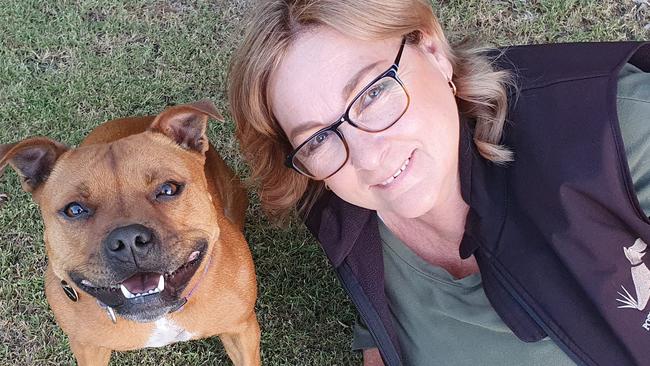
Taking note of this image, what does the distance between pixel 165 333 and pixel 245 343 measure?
0.53 metres

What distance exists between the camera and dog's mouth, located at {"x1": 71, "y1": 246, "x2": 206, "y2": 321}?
9.32 ft

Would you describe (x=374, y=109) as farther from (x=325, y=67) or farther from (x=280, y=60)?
(x=280, y=60)

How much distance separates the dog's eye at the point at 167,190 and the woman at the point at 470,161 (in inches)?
16.6

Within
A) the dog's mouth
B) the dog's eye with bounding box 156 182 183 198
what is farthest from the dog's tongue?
the dog's eye with bounding box 156 182 183 198

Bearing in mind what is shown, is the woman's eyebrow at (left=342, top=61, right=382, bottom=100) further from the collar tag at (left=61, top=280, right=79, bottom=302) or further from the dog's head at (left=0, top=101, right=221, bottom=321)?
the collar tag at (left=61, top=280, right=79, bottom=302)

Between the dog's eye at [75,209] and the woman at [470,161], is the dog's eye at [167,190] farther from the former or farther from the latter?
the woman at [470,161]

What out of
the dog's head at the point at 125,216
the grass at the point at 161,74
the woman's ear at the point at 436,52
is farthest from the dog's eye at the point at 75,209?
the grass at the point at 161,74

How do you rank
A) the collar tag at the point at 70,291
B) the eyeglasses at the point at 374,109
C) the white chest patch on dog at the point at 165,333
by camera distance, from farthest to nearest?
the white chest patch on dog at the point at 165,333 → the collar tag at the point at 70,291 → the eyeglasses at the point at 374,109

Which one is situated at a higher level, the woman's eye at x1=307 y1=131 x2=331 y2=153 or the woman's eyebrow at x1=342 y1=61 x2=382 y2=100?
the woman's eyebrow at x1=342 y1=61 x2=382 y2=100

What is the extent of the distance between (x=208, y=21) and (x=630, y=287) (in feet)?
11.9

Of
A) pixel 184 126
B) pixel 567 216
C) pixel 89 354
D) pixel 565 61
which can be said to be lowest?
pixel 89 354

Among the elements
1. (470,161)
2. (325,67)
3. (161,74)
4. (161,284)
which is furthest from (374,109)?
(161,74)

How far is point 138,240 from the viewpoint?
2.68 m

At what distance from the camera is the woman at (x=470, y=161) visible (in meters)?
2.55
